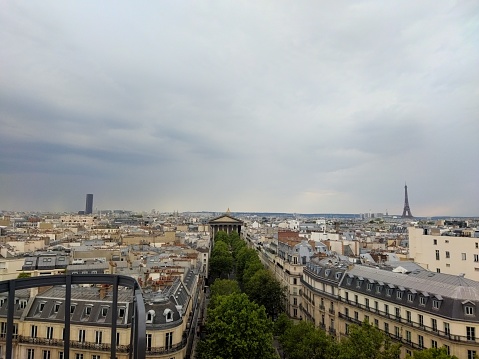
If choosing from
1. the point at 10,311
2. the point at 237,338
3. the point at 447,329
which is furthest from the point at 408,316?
the point at 10,311

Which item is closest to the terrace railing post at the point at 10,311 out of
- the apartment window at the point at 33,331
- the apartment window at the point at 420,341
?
the apartment window at the point at 33,331

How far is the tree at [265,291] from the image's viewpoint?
185ft

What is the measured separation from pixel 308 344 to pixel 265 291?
22.4 meters

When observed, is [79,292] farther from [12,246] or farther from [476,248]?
[476,248]

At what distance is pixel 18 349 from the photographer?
2919 centimetres

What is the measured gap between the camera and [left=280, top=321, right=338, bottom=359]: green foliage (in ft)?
111

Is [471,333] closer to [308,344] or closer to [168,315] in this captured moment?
[308,344]

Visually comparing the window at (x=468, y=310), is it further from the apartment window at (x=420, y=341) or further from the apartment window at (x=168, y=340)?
the apartment window at (x=168, y=340)

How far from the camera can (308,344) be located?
34281 millimetres

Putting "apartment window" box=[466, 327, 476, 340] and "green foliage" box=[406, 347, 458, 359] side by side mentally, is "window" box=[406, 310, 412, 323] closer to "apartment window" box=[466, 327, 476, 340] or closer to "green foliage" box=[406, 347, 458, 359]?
"apartment window" box=[466, 327, 476, 340]

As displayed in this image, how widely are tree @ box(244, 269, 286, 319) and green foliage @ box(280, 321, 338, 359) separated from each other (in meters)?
18.9

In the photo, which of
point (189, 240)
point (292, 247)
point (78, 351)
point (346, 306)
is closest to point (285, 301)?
point (292, 247)

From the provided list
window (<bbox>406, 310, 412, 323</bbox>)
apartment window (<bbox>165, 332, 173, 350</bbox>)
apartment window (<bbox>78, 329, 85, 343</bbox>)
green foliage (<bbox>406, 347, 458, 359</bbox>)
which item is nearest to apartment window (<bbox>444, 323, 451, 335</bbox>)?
window (<bbox>406, 310, 412, 323</bbox>)

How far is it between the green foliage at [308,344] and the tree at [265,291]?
62.1 feet
